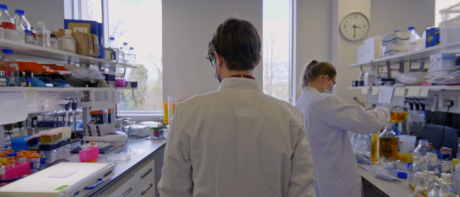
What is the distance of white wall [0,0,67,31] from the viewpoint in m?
2.74

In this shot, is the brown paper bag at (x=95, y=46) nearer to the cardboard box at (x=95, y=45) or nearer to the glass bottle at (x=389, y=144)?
the cardboard box at (x=95, y=45)

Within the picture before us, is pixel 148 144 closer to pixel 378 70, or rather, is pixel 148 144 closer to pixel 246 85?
pixel 246 85

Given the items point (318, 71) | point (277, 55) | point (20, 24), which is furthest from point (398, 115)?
point (20, 24)

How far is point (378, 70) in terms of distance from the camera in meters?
2.49

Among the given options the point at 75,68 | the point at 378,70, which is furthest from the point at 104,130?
the point at 378,70

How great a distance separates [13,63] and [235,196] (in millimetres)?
1577

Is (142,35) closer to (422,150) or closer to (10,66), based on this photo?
(10,66)

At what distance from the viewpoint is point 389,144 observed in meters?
1.87

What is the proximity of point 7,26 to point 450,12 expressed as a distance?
8.57 feet

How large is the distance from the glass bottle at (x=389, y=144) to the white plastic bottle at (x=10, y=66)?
8.62ft

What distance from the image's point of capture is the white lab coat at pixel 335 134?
1.55 metres

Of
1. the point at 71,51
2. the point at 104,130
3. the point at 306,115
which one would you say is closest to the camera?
the point at 306,115

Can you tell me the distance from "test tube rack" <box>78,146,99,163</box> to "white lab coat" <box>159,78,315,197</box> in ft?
3.51

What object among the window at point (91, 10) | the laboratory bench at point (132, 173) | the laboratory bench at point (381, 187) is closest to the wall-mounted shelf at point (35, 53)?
the laboratory bench at point (132, 173)
